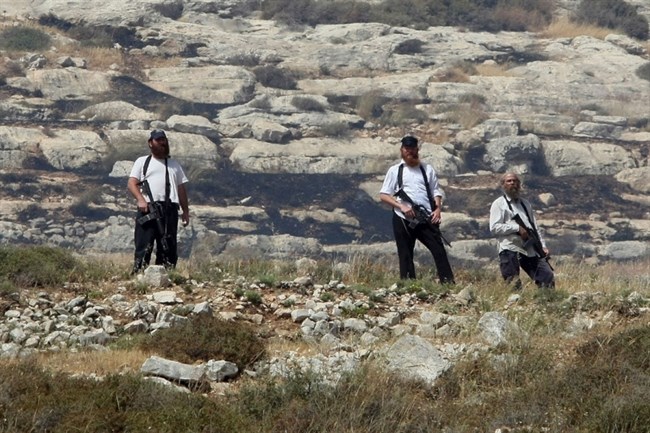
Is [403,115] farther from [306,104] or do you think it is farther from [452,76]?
[452,76]

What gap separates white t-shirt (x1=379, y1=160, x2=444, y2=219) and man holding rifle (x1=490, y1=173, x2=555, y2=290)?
2.05 ft

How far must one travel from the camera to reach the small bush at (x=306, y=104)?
56.3 metres

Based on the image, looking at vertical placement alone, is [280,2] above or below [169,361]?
below

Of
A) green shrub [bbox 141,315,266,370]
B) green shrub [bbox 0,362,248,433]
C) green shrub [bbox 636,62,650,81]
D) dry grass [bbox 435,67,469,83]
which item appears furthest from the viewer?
green shrub [bbox 636,62,650,81]

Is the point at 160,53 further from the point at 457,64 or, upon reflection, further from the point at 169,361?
the point at 169,361

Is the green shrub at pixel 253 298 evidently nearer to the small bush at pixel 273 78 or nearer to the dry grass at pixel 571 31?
the small bush at pixel 273 78

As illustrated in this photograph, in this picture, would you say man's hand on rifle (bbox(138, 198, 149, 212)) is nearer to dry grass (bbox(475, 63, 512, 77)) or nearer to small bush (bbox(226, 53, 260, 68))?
small bush (bbox(226, 53, 260, 68))

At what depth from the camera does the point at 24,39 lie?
58906mm

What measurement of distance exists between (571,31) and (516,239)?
5618cm

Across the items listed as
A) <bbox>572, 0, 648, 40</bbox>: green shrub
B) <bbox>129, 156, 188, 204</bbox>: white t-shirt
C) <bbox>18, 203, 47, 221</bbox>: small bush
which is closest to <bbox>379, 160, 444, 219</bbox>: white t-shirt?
<bbox>129, 156, 188, 204</bbox>: white t-shirt

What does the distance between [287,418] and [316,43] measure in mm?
56860

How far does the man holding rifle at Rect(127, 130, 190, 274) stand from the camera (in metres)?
13.8

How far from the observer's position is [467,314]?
39.5ft

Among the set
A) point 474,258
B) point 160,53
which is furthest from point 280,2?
point 474,258
